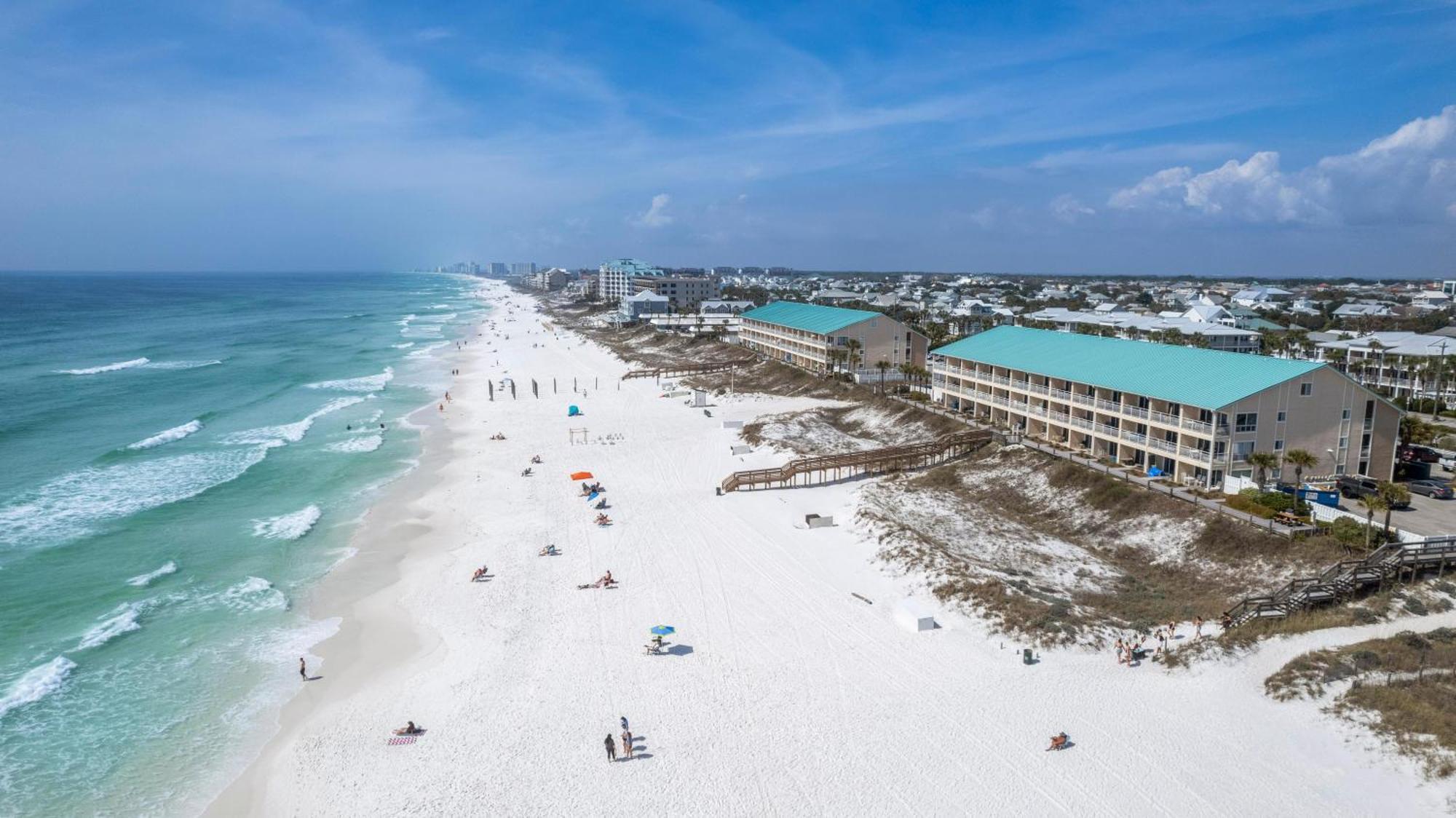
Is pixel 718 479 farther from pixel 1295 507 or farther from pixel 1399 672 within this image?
pixel 1399 672

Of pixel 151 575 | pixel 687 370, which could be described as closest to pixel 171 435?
pixel 151 575

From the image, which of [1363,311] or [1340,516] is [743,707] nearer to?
[1340,516]

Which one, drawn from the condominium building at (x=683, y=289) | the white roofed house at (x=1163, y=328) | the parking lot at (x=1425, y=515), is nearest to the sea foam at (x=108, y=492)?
the parking lot at (x=1425, y=515)

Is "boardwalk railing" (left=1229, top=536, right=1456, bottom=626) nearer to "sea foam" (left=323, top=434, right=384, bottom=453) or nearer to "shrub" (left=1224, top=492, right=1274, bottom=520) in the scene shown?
"shrub" (left=1224, top=492, right=1274, bottom=520)

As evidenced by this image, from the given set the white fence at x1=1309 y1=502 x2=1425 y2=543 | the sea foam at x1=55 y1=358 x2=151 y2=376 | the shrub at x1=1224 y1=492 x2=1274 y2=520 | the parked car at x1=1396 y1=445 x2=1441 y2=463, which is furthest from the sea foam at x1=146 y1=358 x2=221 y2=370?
the parked car at x1=1396 y1=445 x2=1441 y2=463

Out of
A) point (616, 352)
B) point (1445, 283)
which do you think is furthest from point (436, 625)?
point (1445, 283)

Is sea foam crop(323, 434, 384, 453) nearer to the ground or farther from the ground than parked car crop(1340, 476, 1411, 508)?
nearer to the ground
